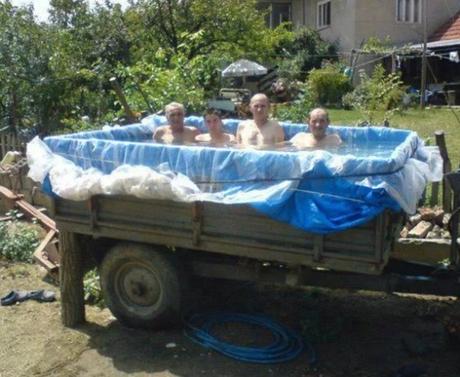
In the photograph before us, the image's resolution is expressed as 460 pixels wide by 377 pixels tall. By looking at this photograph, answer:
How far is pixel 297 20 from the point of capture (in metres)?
33.2

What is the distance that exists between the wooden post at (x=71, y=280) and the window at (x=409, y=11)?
25.2m

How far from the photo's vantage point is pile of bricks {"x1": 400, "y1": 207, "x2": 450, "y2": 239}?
670cm

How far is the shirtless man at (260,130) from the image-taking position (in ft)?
21.0

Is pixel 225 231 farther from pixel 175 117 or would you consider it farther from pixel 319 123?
pixel 175 117

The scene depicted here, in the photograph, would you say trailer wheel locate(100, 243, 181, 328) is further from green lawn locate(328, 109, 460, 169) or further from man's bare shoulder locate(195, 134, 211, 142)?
green lawn locate(328, 109, 460, 169)

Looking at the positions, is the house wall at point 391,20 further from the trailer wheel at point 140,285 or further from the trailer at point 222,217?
the trailer wheel at point 140,285

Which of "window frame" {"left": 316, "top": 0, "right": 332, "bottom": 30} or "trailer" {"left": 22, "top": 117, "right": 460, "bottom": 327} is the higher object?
"window frame" {"left": 316, "top": 0, "right": 332, "bottom": 30}

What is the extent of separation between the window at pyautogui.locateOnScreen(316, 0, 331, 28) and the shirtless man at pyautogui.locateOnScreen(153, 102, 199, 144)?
81.7ft

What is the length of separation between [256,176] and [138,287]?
1519 millimetres

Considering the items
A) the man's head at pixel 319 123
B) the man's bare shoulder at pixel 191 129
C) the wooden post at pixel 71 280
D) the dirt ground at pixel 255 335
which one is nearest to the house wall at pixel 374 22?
the man's bare shoulder at pixel 191 129

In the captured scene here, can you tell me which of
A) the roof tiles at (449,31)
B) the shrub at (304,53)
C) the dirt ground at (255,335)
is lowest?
the dirt ground at (255,335)

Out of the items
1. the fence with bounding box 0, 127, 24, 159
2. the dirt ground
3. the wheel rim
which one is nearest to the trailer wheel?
the wheel rim

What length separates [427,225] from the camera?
690cm

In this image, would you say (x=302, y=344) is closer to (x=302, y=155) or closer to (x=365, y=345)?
(x=365, y=345)
